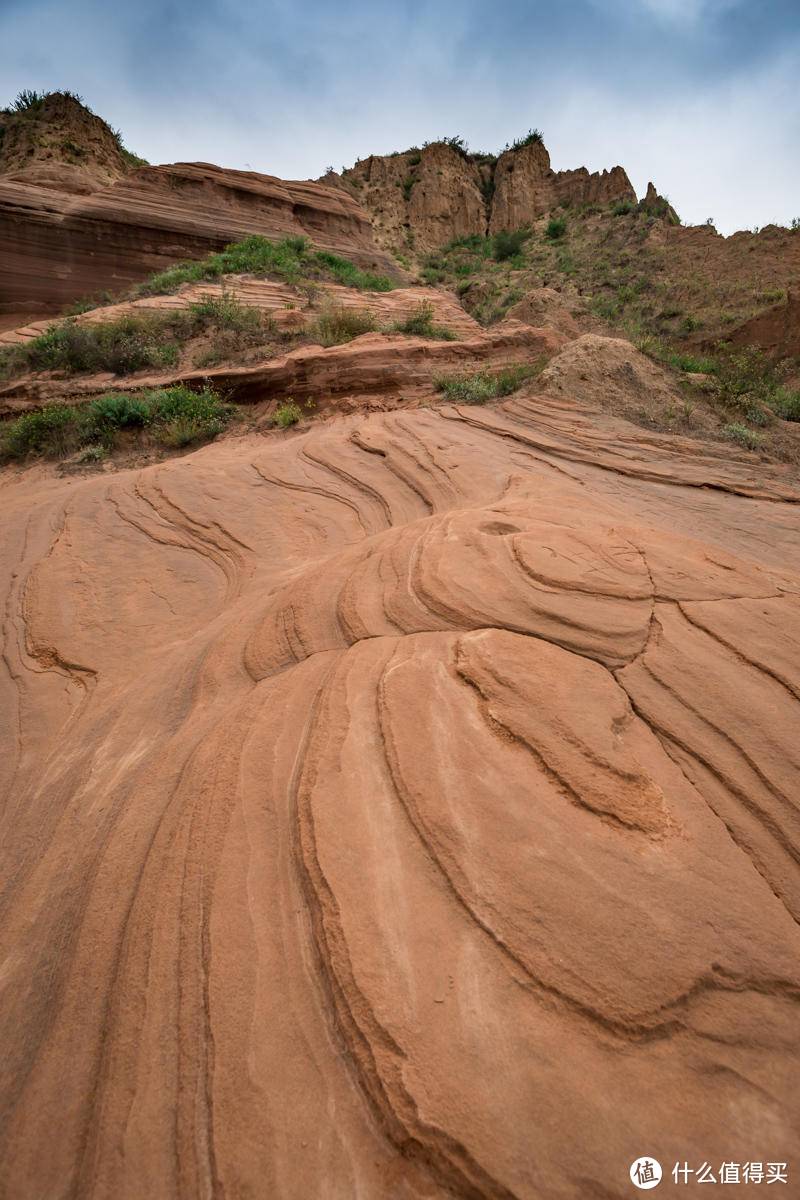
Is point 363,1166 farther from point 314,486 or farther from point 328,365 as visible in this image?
point 328,365

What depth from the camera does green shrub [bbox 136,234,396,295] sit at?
1277cm

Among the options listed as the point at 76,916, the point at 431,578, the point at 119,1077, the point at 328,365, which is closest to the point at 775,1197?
the point at 119,1077

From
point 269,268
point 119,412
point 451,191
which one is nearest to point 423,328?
point 269,268

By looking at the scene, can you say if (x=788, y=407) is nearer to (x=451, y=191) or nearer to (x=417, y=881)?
(x=417, y=881)

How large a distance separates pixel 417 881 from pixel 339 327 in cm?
1043

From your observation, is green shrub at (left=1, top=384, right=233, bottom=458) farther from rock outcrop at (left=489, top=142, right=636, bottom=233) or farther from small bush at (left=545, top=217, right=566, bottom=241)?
rock outcrop at (left=489, top=142, right=636, bottom=233)

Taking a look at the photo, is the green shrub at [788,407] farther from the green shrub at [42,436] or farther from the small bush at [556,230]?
the small bush at [556,230]

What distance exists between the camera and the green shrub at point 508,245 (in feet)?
85.1

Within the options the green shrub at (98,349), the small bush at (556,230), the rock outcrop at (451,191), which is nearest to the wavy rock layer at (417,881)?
the green shrub at (98,349)

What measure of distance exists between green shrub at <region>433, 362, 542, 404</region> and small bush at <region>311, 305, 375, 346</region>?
8.68ft

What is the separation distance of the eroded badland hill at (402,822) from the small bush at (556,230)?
26.0 meters

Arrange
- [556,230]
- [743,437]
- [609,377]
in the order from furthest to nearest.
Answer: [556,230] → [609,377] → [743,437]

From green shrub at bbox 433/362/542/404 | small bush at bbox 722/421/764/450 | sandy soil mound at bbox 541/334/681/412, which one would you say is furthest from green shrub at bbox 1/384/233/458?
small bush at bbox 722/421/764/450

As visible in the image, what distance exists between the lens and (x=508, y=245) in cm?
2602
